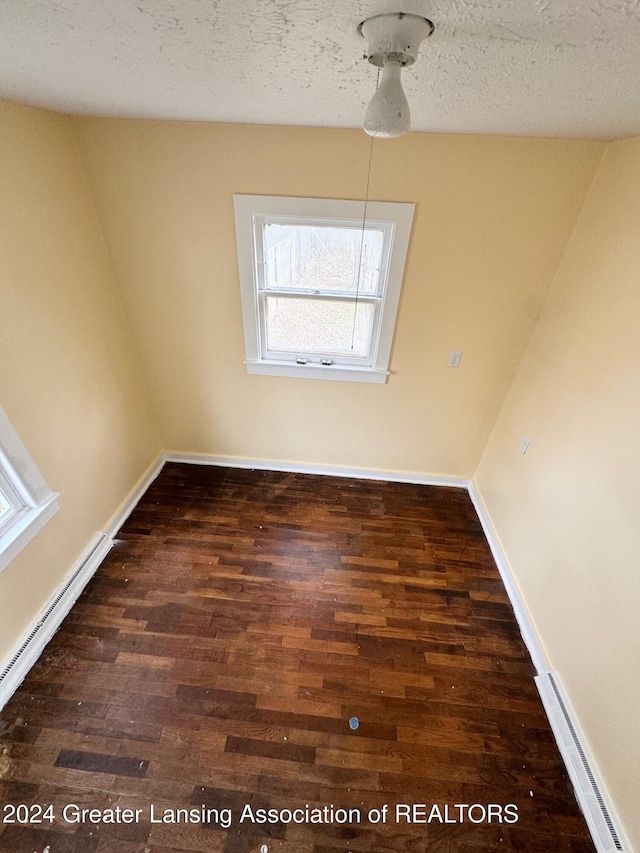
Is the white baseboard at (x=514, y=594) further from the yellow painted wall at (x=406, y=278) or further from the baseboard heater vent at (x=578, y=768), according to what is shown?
the yellow painted wall at (x=406, y=278)

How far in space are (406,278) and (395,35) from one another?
1.27 m

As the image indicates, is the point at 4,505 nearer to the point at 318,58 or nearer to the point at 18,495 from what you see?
the point at 18,495

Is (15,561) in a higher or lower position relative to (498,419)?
lower

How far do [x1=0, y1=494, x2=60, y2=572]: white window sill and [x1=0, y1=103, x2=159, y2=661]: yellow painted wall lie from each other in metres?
0.06

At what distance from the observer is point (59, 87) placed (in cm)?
110

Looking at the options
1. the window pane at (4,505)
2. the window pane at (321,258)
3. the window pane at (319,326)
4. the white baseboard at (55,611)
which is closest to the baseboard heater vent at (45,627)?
the white baseboard at (55,611)

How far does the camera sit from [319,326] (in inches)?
85.3

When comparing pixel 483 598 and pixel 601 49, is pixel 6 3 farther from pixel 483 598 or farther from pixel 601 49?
pixel 483 598

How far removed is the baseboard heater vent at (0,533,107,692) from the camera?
157 centimetres

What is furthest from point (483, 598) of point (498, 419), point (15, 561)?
point (15, 561)

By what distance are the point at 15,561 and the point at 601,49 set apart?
2.36 metres

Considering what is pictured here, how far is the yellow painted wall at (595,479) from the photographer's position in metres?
1.27

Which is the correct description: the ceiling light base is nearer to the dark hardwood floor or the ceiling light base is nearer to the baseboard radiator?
the dark hardwood floor

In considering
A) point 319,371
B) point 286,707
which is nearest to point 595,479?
point 319,371
